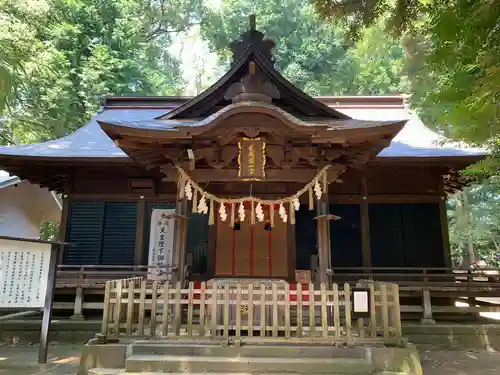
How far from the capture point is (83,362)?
5594 mm

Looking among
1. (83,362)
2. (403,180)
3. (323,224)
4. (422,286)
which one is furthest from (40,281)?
(403,180)

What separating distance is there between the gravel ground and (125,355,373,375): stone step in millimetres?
1430

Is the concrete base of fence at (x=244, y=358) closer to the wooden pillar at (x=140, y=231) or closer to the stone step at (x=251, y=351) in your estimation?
the stone step at (x=251, y=351)

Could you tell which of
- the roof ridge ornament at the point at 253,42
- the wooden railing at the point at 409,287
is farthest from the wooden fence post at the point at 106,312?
the roof ridge ornament at the point at 253,42

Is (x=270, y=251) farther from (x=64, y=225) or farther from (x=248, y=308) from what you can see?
(x=64, y=225)

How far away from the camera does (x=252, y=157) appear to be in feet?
23.6

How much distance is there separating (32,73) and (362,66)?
82.8 ft

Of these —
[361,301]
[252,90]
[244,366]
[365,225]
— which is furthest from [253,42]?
[244,366]

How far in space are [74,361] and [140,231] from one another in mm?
3890

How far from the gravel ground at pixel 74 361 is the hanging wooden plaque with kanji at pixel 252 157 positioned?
4.39 m

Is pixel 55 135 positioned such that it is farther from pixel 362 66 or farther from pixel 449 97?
pixel 362 66

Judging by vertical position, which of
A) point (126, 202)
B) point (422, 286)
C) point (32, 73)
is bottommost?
point (422, 286)

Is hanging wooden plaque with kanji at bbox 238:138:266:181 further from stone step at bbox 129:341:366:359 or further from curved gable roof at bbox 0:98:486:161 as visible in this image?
stone step at bbox 129:341:366:359

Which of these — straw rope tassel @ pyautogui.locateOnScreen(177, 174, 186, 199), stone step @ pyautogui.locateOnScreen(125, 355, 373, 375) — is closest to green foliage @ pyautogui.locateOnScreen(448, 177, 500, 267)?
stone step @ pyautogui.locateOnScreen(125, 355, 373, 375)
